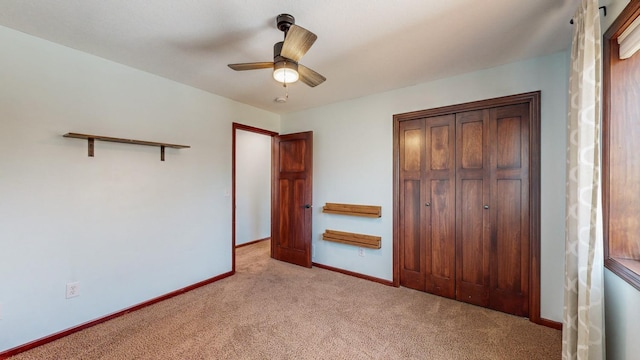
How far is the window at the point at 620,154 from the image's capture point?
4.50 feet

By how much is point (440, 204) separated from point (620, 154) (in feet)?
4.98

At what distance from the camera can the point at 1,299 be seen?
6.22 ft

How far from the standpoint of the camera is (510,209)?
246cm

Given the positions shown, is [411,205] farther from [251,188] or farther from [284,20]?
[251,188]

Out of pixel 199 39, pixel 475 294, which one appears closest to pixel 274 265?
pixel 475 294

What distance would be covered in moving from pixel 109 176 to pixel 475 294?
380 centimetres

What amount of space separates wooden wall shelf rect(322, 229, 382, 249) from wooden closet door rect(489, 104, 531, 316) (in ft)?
4.02

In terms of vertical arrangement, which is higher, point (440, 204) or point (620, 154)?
point (620, 154)

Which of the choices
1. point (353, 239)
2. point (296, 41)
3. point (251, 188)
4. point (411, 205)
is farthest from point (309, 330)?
point (251, 188)

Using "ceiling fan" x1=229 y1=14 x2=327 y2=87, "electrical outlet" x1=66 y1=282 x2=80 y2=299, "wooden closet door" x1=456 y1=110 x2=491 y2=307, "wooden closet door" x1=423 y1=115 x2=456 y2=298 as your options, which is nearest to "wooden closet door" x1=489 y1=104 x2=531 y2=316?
"wooden closet door" x1=456 y1=110 x2=491 y2=307

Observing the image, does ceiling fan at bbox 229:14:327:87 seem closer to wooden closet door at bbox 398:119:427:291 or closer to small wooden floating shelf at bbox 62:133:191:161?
small wooden floating shelf at bbox 62:133:191:161

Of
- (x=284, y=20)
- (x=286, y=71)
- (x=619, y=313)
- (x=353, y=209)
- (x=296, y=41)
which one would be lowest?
(x=619, y=313)

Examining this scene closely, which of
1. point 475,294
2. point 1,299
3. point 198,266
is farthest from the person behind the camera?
point 198,266

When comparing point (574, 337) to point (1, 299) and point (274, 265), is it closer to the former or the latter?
point (274, 265)
